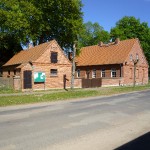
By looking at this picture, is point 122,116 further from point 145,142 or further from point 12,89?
point 12,89

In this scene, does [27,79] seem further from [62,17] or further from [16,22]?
[62,17]

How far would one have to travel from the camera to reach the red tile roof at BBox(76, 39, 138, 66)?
4603 centimetres

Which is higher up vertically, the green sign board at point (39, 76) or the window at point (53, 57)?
the window at point (53, 57)

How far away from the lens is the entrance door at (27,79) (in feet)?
103

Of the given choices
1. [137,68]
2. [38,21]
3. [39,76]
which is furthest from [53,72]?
[137,68]

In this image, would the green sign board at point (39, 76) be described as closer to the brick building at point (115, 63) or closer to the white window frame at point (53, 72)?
the white window frame at point (53, 72)

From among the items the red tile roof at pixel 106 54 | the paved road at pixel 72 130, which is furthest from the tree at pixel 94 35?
the paved road at pixel 72 130

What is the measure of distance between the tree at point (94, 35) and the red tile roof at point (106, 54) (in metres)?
11.8

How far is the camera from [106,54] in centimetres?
4912

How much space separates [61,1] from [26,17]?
5.95m

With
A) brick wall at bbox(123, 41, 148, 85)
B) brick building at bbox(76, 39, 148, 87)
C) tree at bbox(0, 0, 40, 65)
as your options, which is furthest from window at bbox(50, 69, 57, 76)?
brick wall at bbox(123, 41, 148, 85)

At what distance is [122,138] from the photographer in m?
9.10

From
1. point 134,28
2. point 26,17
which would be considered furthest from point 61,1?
point 134,28

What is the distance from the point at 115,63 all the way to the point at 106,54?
459cm
